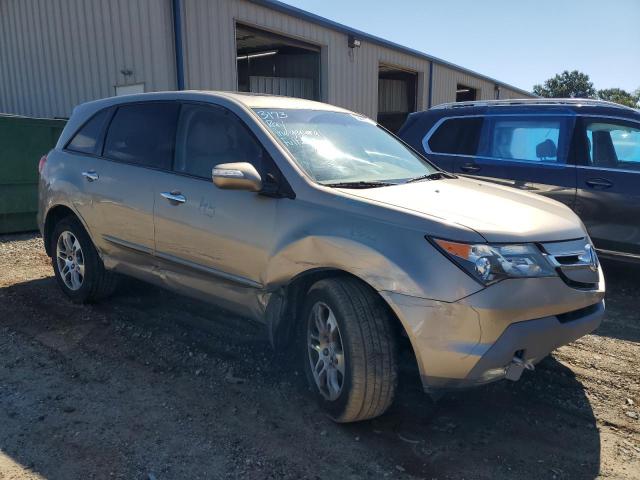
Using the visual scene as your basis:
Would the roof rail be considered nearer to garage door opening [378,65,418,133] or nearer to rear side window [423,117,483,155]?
rear side window [423,117,483,155]

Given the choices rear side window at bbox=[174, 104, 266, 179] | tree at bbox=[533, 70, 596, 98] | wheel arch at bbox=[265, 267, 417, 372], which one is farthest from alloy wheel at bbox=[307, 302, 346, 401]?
tree at bbox=[533, 70, 596, 98]

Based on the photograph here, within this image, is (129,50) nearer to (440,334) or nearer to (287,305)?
(287,305)

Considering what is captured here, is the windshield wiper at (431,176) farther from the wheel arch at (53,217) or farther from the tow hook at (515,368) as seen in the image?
the wheel arch at (53,217)

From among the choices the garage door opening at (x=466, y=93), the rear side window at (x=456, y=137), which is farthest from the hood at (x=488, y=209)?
the garage door opening at (x=466, y=93)

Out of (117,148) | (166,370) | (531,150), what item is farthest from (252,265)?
(531,150)

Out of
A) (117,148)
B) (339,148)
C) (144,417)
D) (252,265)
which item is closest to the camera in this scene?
(144,417)

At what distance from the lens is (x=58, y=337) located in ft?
13.5

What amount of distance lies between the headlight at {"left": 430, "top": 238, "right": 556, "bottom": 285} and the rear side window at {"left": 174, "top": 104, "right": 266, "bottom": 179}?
134 cm

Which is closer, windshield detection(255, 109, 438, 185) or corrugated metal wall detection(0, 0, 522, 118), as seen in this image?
windshield detection(255, 109, 438, 185)

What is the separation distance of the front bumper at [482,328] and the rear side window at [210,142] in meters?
1.40

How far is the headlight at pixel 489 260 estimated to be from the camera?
2465 millimetres

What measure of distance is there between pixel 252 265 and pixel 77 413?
1294mm

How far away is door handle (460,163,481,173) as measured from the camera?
19.5 ft

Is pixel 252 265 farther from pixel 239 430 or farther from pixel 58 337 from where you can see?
pixel 58 337
